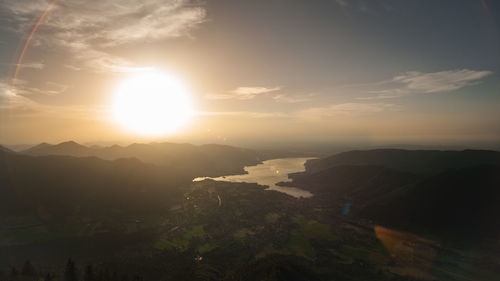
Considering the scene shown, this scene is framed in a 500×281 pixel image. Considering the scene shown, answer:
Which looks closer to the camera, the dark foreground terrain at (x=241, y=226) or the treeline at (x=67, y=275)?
the treeline at (x=67, y=275)

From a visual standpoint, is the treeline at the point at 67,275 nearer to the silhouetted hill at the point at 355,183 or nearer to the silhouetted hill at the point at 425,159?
the silhouetted hill at the point at 355,183

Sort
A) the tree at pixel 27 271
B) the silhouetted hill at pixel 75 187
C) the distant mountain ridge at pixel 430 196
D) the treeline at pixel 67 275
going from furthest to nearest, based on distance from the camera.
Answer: the silhouetted hill at pixel 75 187 < the distant mountain ridge at pixel 430 196 < the tree at pixel 27 271 < the treeline at pixel 67 275

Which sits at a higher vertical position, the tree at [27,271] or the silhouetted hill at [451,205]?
the silhouetted hill at [451,205]

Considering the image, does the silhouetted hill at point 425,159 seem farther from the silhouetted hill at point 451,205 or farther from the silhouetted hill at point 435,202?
the silhouetted hill at point 451,205

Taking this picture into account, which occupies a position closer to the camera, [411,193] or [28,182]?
[411,193]

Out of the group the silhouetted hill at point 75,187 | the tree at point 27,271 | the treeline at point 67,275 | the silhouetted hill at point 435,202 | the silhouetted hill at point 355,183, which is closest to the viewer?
the treeline at point 67,275

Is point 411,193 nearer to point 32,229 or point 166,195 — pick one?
point 166,195

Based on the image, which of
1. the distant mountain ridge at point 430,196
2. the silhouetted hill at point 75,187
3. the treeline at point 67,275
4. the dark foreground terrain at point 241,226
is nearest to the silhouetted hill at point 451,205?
the distant mountain ridge at point 430,196

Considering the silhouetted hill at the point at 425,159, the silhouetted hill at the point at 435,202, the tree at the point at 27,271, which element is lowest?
the tree at the point at 27,271

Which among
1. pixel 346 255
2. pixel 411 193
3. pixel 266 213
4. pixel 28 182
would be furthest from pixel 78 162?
pixel 411 193
